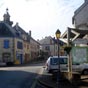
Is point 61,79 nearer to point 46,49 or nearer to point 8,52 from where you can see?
point 8,52

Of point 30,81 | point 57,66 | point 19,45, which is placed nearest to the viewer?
point 30,81

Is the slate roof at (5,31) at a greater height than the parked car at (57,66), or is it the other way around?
the slate roof at (5,31)

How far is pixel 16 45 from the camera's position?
241 feet

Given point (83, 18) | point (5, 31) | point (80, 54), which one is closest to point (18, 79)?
point (80, 54)

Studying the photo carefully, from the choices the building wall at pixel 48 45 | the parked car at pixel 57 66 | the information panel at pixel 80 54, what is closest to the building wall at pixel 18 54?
the parked car at pixel 57 66

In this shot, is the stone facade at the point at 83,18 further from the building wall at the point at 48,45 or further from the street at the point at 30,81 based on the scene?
the building wall at the point at 48,45

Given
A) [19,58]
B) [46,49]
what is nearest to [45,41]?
[46,49]

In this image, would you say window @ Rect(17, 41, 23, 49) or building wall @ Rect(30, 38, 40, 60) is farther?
building wall @ Rect(30, 38, 40, 60)

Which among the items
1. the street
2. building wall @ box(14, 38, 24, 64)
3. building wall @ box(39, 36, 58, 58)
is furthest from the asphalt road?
building wall @ box(39, 36, 58, 58)

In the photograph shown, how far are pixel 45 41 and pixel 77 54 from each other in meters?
113

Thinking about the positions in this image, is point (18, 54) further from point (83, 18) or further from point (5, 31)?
point (83, 18)

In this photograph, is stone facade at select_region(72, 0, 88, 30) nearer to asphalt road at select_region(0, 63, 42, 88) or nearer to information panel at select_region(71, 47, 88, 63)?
information panel at select_region(71, 47, 88, 63)

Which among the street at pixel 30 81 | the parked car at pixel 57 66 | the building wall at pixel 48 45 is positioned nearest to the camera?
the street at pixel 30 81

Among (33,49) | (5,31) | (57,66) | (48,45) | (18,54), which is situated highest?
(48,45)
